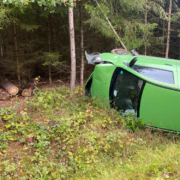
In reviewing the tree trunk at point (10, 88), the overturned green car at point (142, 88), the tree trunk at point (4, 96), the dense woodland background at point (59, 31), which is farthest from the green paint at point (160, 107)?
the tree trunk at point (10, 88)

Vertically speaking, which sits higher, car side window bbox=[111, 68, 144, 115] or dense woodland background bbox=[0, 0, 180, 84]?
dense woodland background bbox=[0, 0, 180, 84]

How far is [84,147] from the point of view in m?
3.34

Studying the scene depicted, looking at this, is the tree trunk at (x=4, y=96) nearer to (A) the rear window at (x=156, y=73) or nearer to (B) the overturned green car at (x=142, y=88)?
(B) the overturned green car at (x=142, y=88)

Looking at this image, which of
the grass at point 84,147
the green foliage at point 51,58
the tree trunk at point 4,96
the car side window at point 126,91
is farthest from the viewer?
the green foliage at point 51,58

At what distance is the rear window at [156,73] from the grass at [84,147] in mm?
1222

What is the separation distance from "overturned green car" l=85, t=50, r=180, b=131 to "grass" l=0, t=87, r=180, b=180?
1.20 feet

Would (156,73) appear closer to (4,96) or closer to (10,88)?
(4,96)

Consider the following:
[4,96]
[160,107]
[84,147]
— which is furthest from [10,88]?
[160,107]

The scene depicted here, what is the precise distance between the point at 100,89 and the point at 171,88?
1898 mm

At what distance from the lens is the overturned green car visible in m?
3.41

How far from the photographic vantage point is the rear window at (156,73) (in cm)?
353

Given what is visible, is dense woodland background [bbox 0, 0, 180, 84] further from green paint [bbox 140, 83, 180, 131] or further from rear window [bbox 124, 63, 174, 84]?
green paint [bbox 140, 83, 180, 131]

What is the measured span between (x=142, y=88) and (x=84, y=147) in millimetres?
2013

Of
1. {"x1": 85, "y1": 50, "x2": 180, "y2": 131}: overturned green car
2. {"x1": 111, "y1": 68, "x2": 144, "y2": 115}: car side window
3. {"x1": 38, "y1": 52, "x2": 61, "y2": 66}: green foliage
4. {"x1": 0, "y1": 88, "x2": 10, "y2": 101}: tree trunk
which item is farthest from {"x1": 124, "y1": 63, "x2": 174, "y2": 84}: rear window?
{"x1": 0, "y1": 88, "x2": 10, "y2": 101}: tree trunk
